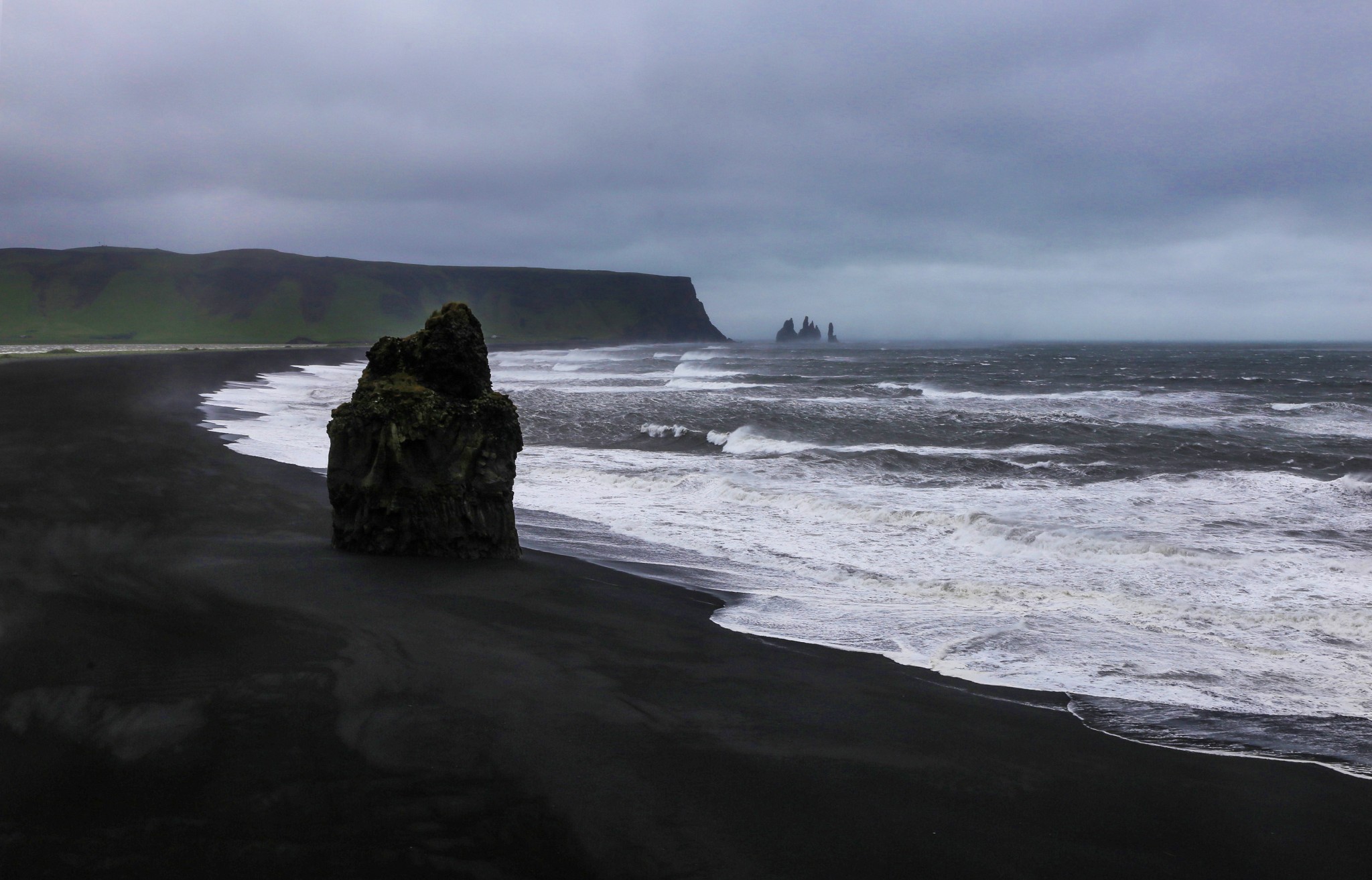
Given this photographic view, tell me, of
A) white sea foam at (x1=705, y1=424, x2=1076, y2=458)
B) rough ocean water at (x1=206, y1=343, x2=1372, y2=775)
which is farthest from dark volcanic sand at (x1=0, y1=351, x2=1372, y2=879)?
white sea foam at (x1=705, y1=424, x2=1076, y2=458)

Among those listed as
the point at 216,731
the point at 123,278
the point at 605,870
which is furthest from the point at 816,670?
the point at 123,278

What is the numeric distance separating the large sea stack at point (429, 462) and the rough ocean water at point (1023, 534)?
168 cm

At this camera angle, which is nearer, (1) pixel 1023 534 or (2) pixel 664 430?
(1) pixel 1023 534

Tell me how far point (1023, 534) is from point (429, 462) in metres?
8.16

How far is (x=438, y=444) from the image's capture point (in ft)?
29.9

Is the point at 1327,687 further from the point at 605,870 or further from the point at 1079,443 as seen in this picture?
the point at 1079,443

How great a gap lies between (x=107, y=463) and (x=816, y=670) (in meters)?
12.4

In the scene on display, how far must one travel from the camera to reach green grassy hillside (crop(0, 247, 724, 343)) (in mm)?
153750

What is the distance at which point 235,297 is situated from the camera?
6890 inches

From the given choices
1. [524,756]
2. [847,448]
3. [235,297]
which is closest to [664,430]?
Answer: [847,448]

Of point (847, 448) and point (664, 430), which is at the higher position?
point (664, 430)

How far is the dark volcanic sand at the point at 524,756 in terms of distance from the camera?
4.22m

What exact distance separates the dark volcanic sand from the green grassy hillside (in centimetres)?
14599

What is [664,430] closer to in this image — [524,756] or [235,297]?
[524,756]
